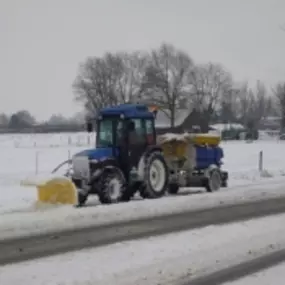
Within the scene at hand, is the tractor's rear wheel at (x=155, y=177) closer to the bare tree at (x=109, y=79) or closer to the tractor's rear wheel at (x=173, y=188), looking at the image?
the tractor's rear wheel at (x=173, y=188)

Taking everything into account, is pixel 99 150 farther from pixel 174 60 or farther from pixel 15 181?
pixel 174 60

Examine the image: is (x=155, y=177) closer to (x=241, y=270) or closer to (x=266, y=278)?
(x=241, y=270)

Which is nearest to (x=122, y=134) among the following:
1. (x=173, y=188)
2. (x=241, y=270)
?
(x=173, y=188)

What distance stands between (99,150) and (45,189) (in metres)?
2.39

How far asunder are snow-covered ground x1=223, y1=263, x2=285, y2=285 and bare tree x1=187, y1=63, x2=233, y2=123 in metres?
103

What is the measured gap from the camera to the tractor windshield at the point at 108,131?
62.2ft

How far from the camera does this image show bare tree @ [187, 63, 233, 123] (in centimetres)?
11562

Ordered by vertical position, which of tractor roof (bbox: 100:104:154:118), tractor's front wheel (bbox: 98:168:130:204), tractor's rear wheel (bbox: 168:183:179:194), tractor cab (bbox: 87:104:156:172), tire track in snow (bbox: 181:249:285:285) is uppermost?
tractor roof (bbox: 100:104:154:118)

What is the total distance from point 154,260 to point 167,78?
3979 inches

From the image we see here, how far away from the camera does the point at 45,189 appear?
1684cm

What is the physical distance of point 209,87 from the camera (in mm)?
118688

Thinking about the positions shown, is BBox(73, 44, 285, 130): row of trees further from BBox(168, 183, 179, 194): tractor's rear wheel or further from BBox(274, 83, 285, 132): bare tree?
BBox(168, 183, 179, 194): tractor's rear wheel

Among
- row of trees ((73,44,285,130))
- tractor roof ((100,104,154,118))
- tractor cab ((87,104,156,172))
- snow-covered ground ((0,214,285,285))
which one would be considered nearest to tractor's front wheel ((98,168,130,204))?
tractor cab ((87,104,156,172))

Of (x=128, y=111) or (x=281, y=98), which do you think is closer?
(x=128, y=111)
